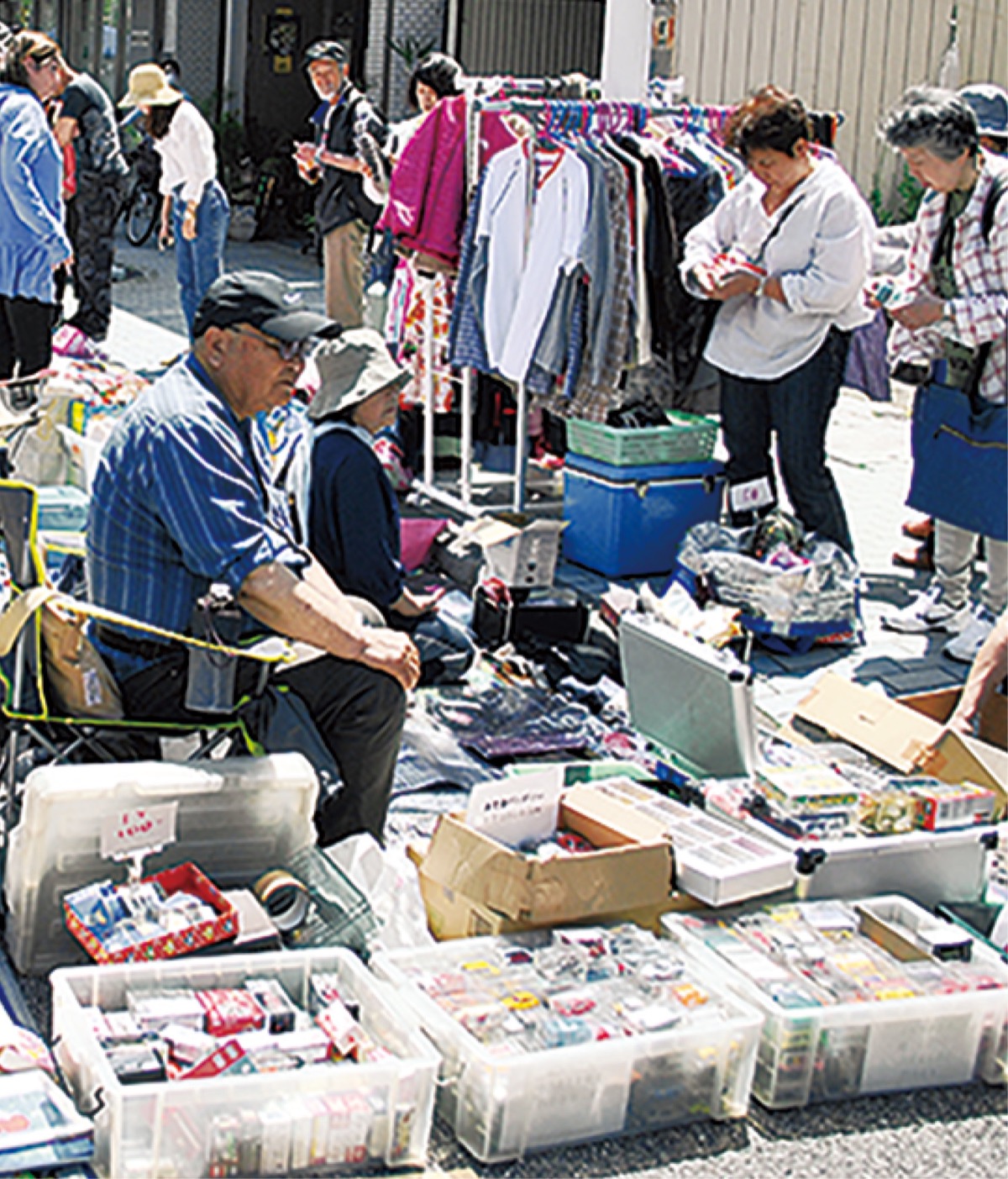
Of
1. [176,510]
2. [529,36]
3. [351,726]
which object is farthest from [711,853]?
[529,36]

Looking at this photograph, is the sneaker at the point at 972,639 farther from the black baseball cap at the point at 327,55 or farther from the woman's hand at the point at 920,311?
the black baseball cap at the point at 327,55

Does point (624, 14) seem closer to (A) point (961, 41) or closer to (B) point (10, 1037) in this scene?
(A) point (961, 41)

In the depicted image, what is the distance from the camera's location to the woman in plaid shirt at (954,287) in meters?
6.04

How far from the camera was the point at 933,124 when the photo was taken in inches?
236

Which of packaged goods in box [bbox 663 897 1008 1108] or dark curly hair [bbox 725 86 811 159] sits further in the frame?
dark curly hair [bbox 725 86 811 159]

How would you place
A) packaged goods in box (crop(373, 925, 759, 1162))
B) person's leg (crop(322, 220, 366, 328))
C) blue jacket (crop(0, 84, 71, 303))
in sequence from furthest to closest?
person's leg (crop(322, 220, 366, 328)), blue jacket (crop(0, 84, 71, 303)), packaged goods in box (crop(373, 925, 759, 1162))

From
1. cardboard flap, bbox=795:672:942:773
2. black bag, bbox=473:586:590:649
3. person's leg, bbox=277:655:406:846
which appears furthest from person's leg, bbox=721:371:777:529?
person's leg, bbox=277:655:406:846

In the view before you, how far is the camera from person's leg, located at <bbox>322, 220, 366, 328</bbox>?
10367 millimetres

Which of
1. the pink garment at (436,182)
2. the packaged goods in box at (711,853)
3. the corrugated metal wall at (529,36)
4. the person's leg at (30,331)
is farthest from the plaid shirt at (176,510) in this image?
the corrugated metal wall at (529,36)

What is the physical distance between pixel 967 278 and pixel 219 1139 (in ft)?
13.8

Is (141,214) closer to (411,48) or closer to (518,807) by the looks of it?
(411,48)

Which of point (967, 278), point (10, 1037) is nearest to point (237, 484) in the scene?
point (10, 1037)

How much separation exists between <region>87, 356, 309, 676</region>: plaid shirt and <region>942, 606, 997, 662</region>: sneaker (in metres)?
3.09

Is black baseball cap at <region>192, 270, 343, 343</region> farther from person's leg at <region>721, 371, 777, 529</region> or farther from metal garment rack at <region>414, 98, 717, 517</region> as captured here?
metal garment rack at <region>414, 98, 717, 517</region>
